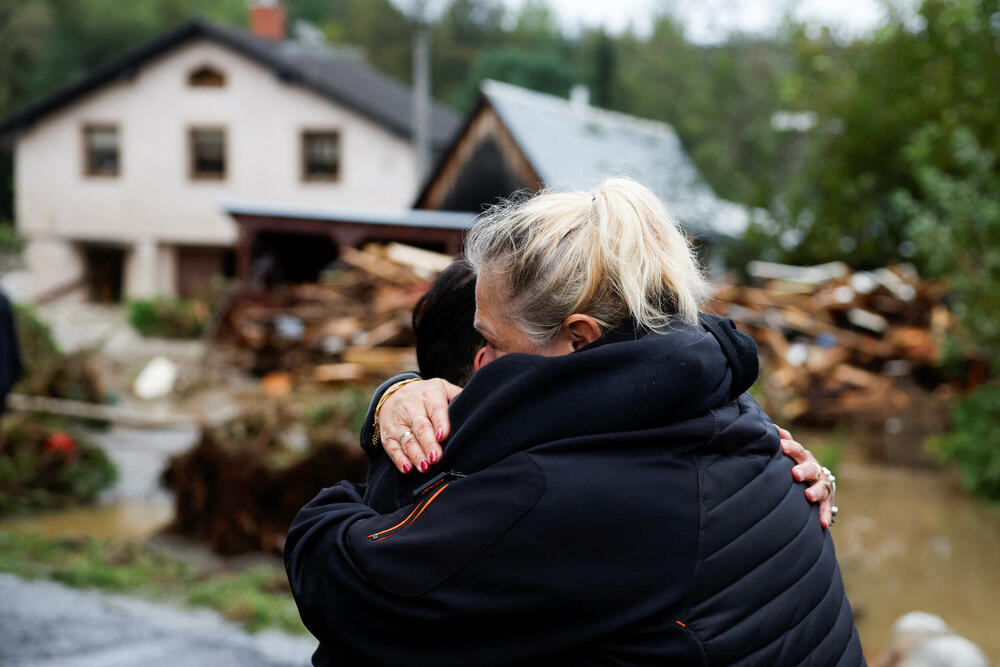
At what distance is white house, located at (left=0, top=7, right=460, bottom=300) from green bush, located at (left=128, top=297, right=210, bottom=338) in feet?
14.6

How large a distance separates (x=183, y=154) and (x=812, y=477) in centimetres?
2778

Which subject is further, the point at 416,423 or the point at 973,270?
the point at 973,270

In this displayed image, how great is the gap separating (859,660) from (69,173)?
30.0 m

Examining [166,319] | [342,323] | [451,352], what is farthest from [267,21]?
[451,352]

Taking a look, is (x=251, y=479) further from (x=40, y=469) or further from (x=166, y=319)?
(x=166, y=319)

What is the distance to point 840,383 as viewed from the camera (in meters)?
12.8

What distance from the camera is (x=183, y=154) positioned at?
1082 inches

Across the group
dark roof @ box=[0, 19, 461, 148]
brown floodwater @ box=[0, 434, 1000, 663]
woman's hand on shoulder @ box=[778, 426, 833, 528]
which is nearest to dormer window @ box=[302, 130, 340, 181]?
dark roof @ box=[0, 19, 461, 148]

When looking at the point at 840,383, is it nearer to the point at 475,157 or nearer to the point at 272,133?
the point at 475,157

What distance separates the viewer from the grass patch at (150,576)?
5.72m

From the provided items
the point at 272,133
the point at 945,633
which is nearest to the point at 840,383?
the point at 945,633

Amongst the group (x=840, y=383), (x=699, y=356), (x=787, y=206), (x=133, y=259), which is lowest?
(x=133, y=259)

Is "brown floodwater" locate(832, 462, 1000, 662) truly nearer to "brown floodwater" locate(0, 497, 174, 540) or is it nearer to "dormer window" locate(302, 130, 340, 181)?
"brown floodwater" locate(0, 497, 174, 540)

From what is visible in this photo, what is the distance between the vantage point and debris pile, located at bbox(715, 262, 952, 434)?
12.2 m
